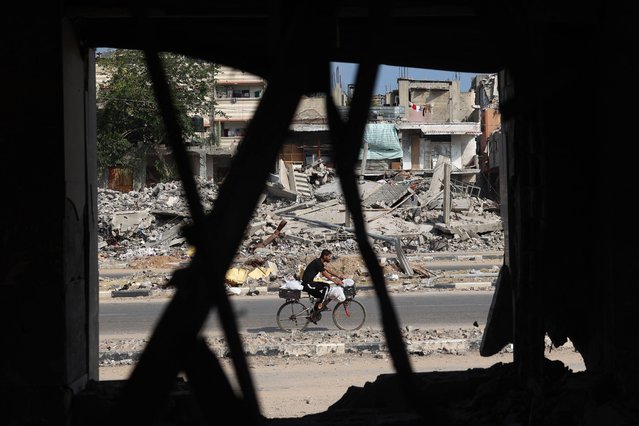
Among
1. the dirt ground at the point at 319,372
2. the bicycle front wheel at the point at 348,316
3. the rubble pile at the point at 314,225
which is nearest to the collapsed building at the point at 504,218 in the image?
the dirt ground at the point at 319,372

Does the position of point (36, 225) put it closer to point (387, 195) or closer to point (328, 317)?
point (328, 317)

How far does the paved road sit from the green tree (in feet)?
74.4

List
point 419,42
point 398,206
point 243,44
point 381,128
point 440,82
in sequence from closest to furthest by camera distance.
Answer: point 243,44, point 419,42, point 398,206, point 381,128, point 440,82

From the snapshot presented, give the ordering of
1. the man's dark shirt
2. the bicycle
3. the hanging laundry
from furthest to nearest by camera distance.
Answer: the hanging laundry, the man's dark shirt, the bicycle

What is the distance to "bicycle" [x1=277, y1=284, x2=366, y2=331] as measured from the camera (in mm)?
13766

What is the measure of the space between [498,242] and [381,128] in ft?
67.8

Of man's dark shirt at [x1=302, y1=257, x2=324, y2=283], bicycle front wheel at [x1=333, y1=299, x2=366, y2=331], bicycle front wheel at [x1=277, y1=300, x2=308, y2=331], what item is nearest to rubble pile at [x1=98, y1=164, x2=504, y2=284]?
bicycle front wheel at [x1=333, y1=299, x2=366, y2=331]

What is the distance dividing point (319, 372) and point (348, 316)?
3.67m

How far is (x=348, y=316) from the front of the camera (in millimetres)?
14148

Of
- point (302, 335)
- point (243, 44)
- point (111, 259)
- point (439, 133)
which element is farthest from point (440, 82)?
point (243, 44)

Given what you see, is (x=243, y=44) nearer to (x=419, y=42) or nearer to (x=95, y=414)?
(x=95, y=414)

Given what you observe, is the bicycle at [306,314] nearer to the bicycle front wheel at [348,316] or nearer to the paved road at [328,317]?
the bicycle front wheel at [348,316]

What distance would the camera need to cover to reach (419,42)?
732 cm

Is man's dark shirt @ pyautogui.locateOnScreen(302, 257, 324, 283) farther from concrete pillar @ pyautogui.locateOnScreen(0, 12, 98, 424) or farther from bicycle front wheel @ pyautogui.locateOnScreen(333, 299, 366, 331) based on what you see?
concrete pillar @ pyautogui.locateOnScreen(0, 12, 98, 424)
